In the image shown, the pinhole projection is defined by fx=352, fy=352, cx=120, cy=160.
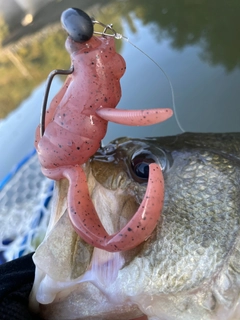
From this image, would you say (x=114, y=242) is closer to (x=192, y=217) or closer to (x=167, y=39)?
(x=192, y=217)

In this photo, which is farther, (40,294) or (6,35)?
(6,35)

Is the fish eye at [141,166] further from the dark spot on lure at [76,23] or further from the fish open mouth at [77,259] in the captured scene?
the dark spot on lure at [76,23]

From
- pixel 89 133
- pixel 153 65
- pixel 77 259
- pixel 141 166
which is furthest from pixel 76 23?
pixel 153 65

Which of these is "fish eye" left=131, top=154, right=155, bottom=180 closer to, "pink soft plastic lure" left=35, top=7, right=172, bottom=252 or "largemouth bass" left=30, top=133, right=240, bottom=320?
"largemouth bass" left=30, top=133, right=240, bottom=320

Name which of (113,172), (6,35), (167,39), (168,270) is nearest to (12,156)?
(167,39)

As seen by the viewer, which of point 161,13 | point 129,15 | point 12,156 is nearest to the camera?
point 12,156

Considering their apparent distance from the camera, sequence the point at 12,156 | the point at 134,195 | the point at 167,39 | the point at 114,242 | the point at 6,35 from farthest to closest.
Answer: the point at 6,35 → the point at 167,39 → the point at 12,156 → the point at 134,195 → the point at 114,242

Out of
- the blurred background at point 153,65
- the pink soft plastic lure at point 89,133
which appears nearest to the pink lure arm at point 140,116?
the pink soft plastic lure at point 89,133
